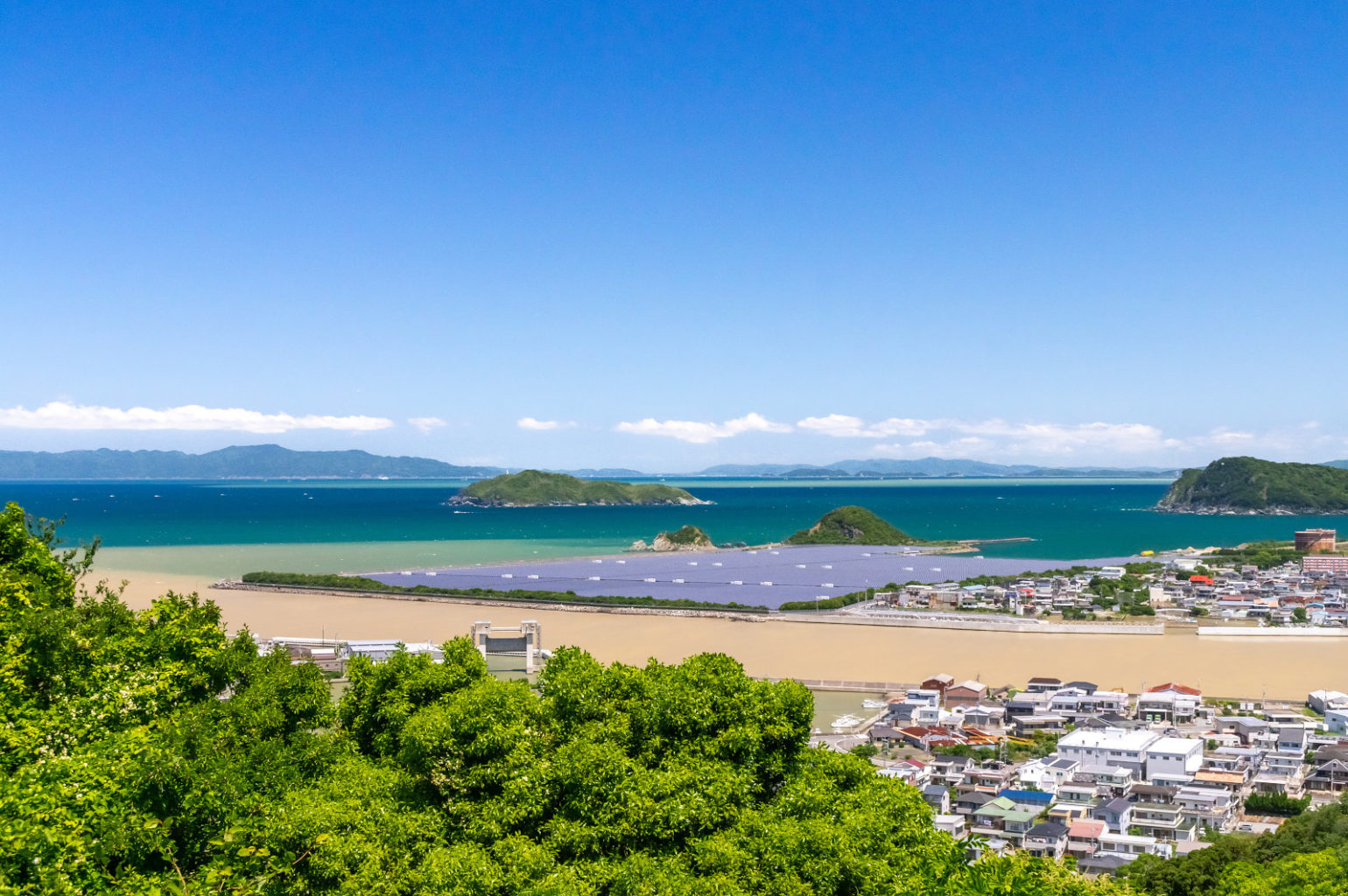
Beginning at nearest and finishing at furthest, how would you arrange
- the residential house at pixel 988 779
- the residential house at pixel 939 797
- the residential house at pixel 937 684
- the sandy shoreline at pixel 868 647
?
the residential house at pixel 939 797, the residential house at pixel 988 779, the residential house at pixel 937 684, the sandy shoreline at pixel 868 647

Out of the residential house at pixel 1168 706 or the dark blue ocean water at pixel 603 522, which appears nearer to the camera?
the residential house at pixel 1168 706

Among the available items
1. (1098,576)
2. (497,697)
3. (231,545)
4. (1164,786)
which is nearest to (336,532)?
(231,545)

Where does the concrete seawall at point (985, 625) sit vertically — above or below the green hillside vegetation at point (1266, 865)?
below

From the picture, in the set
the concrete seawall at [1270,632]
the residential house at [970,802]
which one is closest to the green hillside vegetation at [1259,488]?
the concrete seawall at [1270,632]

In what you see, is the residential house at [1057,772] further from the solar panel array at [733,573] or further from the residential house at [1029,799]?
the solar panel array at [733,573]

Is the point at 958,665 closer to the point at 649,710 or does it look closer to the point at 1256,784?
the point at 1256,784

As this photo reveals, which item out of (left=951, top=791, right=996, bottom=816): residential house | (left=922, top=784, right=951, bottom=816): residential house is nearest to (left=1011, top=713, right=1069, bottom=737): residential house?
(left=951, top=791, right=996, bottom=816): residential house

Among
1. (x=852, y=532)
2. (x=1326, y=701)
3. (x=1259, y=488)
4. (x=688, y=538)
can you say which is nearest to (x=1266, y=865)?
(x=1326, y=701)

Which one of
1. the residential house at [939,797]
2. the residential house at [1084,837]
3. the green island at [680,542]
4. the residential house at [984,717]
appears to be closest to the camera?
the residential house at [1084,837]
